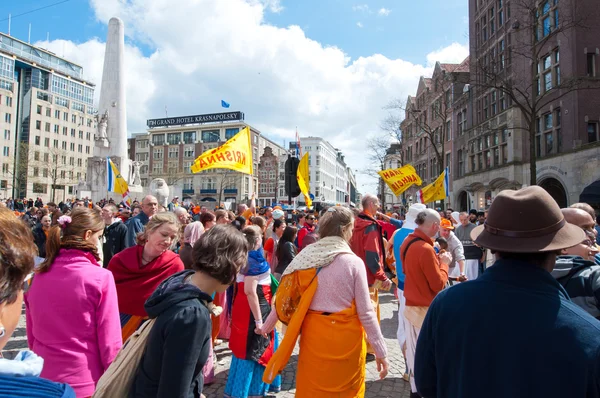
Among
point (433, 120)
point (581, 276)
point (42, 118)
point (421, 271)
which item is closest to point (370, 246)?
point (421, 271)

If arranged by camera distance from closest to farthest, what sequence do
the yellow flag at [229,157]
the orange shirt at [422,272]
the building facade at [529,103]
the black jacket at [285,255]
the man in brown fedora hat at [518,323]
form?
the man in brown fedora hat at [518,323] → the orange shirt at [422,272] → the black jacket at [285,255] → the yellow flag at [229,157] → the building facade at [529,103]

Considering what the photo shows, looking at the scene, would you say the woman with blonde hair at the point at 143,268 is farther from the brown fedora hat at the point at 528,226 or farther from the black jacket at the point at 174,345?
the brown fedora hat at the point at 528,226

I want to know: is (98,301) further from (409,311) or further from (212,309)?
(409,311)

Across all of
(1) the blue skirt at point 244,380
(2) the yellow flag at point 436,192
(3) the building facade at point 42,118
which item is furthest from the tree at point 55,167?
(1) the blue skirt at point 244,380

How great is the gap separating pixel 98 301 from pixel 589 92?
25475mm

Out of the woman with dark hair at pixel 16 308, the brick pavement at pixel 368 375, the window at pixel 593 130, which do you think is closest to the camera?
the woman with dark hair at pixel 16 308

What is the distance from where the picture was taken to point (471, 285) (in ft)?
5.39

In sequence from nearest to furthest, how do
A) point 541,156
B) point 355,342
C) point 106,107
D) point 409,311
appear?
1. point 355,342
2. point 409,311
3. point 541,156
4. point 106,107

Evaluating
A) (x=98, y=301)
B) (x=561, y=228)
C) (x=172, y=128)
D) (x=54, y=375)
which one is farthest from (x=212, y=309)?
(x=172, y=128)

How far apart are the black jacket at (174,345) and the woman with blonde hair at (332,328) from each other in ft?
3.95

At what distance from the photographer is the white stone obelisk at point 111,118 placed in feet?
88.6

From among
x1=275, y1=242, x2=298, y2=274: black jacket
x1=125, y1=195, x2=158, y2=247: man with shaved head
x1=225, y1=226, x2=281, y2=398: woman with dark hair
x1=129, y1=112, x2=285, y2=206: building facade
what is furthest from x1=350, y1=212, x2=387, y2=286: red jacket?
x1=129, y1=112, x2=285, y2=206: building facade

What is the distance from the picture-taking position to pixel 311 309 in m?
3.16

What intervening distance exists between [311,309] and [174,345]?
145 cm
